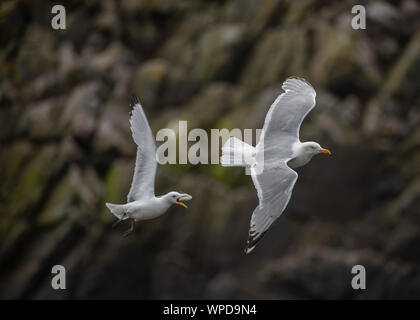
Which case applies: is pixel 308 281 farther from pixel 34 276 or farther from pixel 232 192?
pixel 34 276

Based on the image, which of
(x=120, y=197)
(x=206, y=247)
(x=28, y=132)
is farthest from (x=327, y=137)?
(x=28, y=132)

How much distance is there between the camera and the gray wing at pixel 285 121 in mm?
6465

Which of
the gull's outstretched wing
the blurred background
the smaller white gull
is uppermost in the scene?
the blurred background

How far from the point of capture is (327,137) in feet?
37.2

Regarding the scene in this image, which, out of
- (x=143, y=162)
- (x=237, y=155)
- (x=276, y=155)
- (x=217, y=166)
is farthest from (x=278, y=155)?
(x=217, y=166)

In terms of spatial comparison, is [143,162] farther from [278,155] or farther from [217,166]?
[217,166]

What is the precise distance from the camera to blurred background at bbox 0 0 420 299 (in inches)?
458

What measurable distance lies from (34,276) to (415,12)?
7.61m

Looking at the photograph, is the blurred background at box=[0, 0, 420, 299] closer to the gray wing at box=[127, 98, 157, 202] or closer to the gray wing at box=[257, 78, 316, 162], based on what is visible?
the gray wing at box=[257, 78, 316, 162]

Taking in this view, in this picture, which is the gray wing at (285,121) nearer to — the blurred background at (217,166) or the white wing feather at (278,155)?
the white wing feather at (278,155)

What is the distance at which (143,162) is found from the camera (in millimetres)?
6746

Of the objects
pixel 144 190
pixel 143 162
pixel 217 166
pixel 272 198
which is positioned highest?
pixel 217 166

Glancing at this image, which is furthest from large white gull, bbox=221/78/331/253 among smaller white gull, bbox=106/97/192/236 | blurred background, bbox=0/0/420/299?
blurred background, bbox=0/0/420/299

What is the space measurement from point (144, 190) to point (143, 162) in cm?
25
